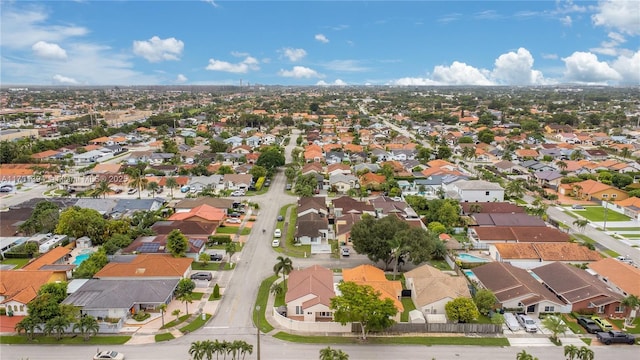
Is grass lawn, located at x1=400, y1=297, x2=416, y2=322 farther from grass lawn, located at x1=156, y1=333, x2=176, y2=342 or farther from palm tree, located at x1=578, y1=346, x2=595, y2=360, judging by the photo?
grass lawn, located at x1=156, y1=333, x2=176, y2=342

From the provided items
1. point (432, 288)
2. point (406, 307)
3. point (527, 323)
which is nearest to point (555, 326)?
point (527, 323)

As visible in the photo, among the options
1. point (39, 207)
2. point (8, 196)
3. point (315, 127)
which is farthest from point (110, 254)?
point (315, 127)

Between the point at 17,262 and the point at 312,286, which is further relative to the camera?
the point at 17,262

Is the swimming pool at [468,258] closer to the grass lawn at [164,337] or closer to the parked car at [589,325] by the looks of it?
the parked car at [589,325]

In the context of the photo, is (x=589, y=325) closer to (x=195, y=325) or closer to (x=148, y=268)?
(x=195, y=325)

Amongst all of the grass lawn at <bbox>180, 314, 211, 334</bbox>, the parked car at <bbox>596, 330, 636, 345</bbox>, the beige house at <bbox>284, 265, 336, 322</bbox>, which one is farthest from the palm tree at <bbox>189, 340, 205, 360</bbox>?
the parked car at <bbox>596, 330, 636, 345</bbox>

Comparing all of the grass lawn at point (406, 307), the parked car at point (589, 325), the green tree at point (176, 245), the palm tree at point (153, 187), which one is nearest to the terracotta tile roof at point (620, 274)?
the parked car at point (589, 325)
